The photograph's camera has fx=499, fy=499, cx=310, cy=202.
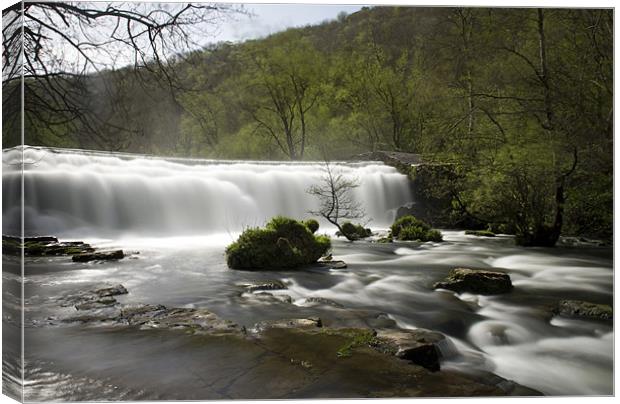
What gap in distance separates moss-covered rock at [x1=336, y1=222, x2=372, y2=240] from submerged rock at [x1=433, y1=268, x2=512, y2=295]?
89 cm

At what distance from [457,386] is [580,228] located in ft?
6.93

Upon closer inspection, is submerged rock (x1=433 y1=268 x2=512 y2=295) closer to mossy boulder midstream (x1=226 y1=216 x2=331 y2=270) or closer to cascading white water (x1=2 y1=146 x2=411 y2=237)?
cascading white water (x1=2 y1=146 x2=411 y2=237)

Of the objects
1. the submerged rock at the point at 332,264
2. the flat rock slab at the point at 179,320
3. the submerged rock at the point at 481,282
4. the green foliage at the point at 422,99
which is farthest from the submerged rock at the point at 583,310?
the flat rock slab at the point at 179,320

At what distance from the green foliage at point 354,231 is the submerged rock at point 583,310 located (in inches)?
67.1

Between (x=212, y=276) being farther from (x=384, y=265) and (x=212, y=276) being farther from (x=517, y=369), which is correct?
(x=517, y=369)

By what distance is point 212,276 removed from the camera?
424 cm

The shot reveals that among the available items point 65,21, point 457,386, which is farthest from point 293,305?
point 65,21

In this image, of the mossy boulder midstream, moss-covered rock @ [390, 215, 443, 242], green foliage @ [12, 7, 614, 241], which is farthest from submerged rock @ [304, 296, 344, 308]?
green foliage @ [12, 7, 614, 241]

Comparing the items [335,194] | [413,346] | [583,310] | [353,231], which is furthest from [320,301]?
[583,310]

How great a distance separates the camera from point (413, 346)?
3.47 meters

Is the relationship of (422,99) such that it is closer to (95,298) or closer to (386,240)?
(386,240)

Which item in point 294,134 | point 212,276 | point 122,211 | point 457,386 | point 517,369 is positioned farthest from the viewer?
point 122,211

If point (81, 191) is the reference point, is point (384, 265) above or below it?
below

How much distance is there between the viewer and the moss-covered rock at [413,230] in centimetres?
475
